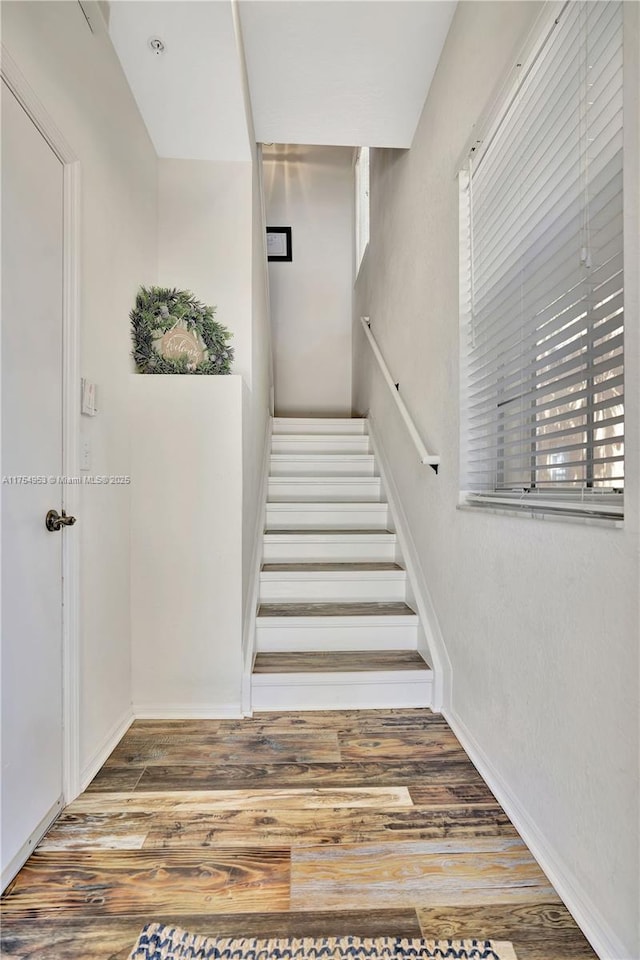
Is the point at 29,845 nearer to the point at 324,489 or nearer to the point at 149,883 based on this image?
the point at 149,883

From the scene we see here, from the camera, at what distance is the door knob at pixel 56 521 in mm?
1335

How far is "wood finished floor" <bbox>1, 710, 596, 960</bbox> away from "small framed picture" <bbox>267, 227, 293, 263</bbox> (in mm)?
4762

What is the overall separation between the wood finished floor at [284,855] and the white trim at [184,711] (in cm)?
19

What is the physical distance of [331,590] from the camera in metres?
2.38

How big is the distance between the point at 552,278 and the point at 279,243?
14.4 ft

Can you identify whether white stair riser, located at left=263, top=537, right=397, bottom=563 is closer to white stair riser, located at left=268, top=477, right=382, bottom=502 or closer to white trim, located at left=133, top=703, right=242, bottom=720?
white stair riser, located at left=268, top=477, right=382, bottom=502

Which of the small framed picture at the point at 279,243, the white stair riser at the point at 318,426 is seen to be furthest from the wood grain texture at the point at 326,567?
the small framed picture at the point at 279,243

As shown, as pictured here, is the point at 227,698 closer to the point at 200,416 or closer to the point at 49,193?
the point at 200,416

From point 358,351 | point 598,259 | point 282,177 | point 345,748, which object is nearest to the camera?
point 598,259

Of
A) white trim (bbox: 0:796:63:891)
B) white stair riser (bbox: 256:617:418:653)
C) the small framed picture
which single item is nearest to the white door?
white trim (bbox: 0:796:63:891)

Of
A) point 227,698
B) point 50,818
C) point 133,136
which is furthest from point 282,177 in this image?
point 50,818

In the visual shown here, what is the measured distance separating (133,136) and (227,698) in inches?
93.7

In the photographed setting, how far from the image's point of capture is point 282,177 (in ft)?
16.4

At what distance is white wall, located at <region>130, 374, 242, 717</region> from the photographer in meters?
1.94
